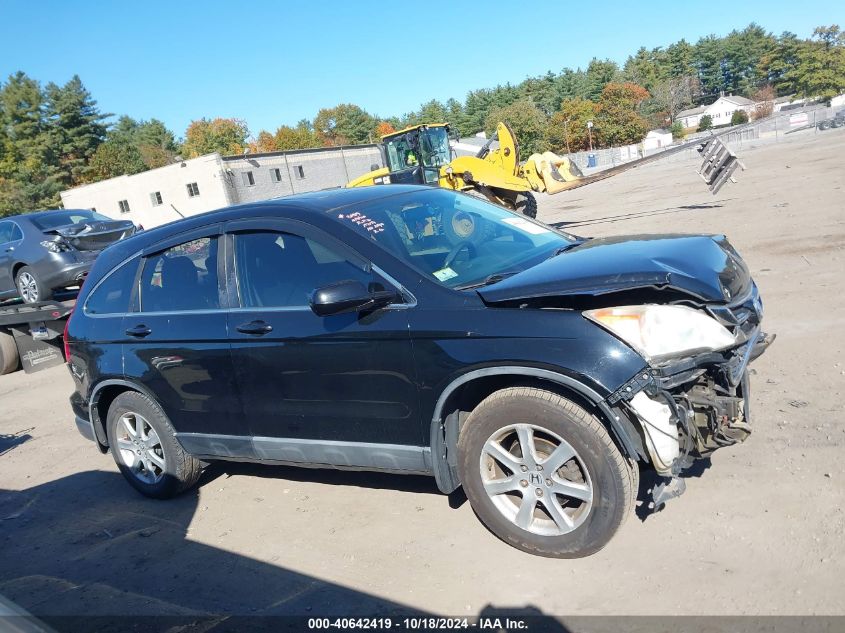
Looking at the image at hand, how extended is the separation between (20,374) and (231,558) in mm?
8723

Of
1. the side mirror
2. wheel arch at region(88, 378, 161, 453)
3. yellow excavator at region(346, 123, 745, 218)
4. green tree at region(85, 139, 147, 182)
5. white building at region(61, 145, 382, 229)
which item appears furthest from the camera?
green tree at region(85, 139, 147, 182)

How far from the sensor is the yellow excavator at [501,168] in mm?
16078

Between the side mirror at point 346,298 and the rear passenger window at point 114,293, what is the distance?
215 centimetres

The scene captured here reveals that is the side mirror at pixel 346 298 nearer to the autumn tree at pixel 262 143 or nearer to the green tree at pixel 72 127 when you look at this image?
the green tree at pixel 72 127

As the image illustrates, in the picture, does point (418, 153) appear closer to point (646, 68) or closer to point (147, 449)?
point (147, 449)

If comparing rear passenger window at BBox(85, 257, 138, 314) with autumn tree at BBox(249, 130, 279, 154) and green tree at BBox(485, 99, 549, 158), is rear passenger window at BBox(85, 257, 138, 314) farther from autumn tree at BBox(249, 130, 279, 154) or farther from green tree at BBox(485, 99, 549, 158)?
autumn tree at BBox(249, 130, 279, 154)

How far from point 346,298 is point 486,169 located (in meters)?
13.8

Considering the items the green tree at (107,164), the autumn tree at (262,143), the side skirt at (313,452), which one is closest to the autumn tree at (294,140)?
the autumn tree at (262,143)

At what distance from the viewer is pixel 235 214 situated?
444 cm

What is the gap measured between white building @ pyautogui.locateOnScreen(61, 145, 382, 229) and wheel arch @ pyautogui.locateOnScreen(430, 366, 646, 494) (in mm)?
43905

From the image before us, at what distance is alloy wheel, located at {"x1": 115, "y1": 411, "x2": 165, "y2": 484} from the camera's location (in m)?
5.09

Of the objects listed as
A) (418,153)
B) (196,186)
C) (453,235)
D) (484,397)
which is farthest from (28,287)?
(196,186)

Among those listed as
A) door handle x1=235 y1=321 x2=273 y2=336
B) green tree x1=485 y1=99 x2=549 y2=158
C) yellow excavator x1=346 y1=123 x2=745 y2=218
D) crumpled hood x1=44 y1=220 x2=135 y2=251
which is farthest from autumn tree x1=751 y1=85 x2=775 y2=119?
door handle x1=235 y1=321 x2=273 y2=336

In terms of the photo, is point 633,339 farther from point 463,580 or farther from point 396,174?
A: point 396,174
